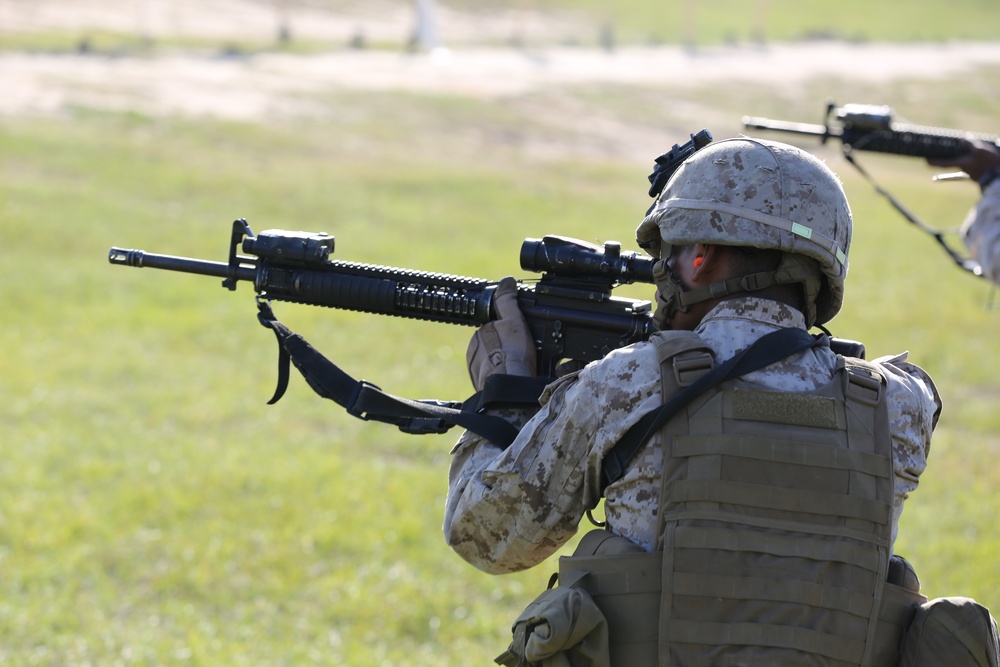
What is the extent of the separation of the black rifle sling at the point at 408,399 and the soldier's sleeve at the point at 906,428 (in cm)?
88

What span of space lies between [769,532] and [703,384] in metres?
0.34

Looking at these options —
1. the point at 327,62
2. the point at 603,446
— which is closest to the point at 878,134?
the point at 603,446

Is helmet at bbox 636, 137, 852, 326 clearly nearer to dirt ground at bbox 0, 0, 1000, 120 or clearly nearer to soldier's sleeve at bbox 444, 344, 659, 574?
soldier's sleeve at bbox 444, 344, 659, 574

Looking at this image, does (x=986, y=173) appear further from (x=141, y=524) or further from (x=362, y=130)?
(x=362, y=130)

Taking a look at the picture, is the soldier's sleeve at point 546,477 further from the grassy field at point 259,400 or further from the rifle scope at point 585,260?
the grassy field at point 259,400

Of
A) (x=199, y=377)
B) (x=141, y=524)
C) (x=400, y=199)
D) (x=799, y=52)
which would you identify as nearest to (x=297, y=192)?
(x=400, y=199)

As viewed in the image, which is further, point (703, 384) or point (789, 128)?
point (789, 128)

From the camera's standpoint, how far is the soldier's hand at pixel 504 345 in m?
3.38

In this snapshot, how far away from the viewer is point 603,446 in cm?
265

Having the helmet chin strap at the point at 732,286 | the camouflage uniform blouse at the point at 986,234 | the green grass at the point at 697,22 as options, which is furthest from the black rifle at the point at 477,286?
the green grass at the point at 697,22

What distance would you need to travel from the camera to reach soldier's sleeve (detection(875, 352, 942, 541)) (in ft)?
9.04

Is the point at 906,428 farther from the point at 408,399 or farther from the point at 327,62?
the point at 327,62

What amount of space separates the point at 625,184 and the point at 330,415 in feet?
47.3

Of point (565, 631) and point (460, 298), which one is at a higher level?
point (460, 298)
